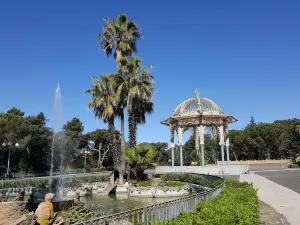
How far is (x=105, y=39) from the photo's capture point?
31.7 meters

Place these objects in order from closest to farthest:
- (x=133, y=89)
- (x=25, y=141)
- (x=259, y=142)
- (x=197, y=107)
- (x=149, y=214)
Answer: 1. (x=149, y=214)
2. (x=133, y=89)
3. (x=197, y=107)
4. (x=25, y=141)
5. (x=259, y=142)

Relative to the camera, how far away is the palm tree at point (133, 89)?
26953 mm

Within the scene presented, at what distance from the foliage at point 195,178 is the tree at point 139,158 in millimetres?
2677

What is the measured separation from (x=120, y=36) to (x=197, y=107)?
10.9m

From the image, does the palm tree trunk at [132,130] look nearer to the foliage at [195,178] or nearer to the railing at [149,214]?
the foliage at [195,178]

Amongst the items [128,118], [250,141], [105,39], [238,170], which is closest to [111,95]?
[128,118]

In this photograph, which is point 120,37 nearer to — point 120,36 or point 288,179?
point 120,36

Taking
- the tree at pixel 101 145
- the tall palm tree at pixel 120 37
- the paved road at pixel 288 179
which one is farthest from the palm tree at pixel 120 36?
the tree at pixel 101 145

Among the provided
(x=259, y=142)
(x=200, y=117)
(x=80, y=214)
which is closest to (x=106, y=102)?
(x=200, y=117)

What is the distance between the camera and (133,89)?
26578 mm

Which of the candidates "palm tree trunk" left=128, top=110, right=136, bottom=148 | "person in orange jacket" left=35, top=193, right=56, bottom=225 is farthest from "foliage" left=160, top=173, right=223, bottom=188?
"person in orange jacket" left=35, top=193, right=56, bottom=225

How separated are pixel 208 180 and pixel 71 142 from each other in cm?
4219

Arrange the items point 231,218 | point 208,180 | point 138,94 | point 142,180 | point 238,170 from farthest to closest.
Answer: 1. point 238,170
2. point 138,94
3. point 142,180
4. point 208,180
5. point 231,218

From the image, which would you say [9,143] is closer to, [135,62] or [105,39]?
[105,39]
